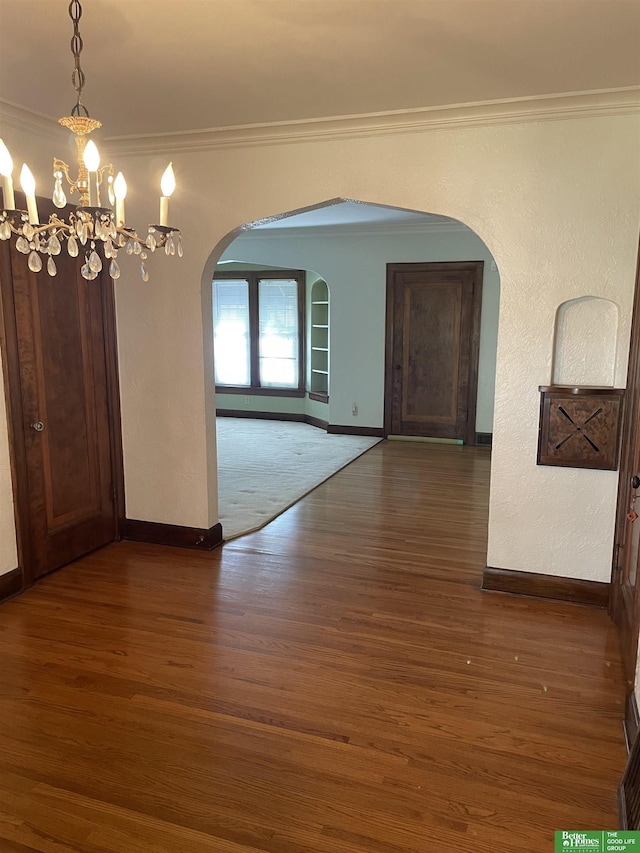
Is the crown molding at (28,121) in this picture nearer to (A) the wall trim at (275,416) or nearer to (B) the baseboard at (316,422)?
(B) the baseboard at (316,422)

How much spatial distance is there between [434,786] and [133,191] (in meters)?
3.86

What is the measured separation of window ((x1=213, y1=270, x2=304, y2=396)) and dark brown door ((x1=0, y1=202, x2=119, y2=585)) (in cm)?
566

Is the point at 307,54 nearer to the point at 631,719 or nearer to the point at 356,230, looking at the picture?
the point at 631,719

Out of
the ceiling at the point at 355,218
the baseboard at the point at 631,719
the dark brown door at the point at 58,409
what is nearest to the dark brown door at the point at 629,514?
the baseboard at the point at 631,719

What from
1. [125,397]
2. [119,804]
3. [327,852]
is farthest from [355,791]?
[125,397]

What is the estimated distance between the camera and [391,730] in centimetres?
250

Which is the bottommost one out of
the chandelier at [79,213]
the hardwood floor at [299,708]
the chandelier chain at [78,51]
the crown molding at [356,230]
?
the hardwood floor at [299,708]

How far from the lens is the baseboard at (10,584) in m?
3.60

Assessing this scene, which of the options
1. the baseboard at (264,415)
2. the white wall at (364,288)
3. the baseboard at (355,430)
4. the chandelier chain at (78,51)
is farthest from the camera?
the baseboard at (264,415)

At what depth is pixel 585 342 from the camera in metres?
3.48

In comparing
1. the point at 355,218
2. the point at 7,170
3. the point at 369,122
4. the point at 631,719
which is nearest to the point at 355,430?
the point at 355,218

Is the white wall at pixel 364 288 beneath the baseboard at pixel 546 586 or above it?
above

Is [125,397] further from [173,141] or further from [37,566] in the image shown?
[173,141]

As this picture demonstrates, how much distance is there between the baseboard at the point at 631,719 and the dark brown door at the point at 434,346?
18.5 ft
